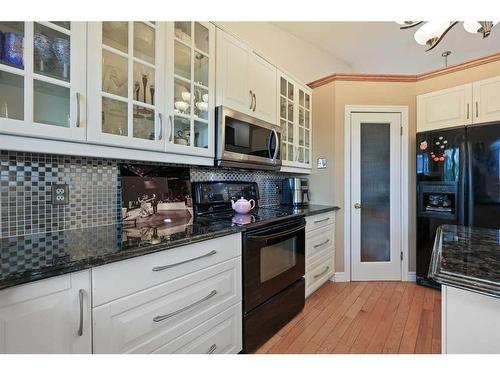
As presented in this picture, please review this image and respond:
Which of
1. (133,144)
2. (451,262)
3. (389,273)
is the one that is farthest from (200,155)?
(389,273)

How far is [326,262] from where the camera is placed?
2557 mm

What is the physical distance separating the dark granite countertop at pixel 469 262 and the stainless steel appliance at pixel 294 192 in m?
1.60

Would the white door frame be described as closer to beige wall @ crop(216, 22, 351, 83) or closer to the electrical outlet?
beige wall @ crop(216, 22, 351, 83)

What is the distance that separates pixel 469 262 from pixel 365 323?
1446 mm

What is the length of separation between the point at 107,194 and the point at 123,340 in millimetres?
840

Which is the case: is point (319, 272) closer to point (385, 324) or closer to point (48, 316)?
point (385, 324)

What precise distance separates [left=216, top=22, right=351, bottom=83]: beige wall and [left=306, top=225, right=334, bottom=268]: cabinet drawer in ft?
5.52

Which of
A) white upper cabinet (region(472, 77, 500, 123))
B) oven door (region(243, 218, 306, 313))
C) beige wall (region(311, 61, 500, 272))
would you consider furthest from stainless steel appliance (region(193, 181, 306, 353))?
white upper cabinet (region(472, 77, 500, 123))

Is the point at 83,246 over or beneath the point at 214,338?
over

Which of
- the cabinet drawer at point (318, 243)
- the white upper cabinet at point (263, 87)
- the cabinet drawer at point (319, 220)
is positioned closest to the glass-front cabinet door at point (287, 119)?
the white upper cabinet at point (263, 87)

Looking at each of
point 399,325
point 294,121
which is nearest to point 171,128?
point 294,121

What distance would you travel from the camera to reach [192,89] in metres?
1.58

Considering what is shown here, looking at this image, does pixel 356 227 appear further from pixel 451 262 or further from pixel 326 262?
pixel 451 262

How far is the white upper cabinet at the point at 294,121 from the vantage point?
2439mm
